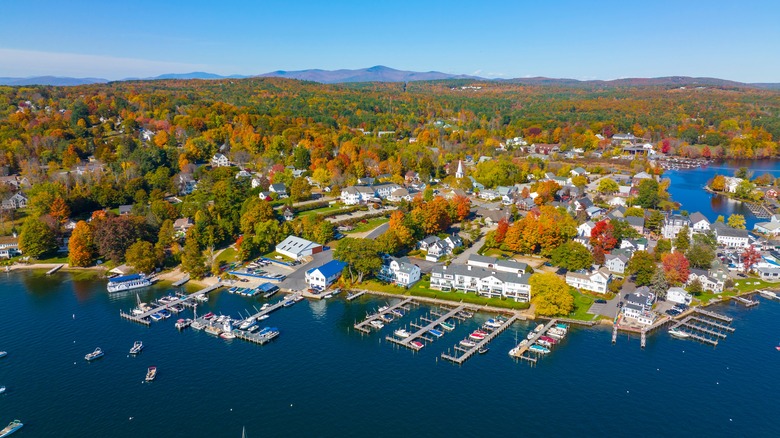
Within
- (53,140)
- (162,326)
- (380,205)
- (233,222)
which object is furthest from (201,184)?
(162,326)

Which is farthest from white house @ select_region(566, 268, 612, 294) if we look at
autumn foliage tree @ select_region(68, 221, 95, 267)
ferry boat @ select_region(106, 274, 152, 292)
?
autumn foliage tree @ select_region(68, 221, 95, 267)

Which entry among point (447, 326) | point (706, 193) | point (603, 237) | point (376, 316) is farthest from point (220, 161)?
point (706, 193)

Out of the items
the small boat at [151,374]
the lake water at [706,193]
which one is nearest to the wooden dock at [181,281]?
the small boat at [151,374]

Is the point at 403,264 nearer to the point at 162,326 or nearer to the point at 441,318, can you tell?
the point at 441,318

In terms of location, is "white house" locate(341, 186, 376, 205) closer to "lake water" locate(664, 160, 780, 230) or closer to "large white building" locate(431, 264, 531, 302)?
"large white building" locate(431, 264, 531, 302)

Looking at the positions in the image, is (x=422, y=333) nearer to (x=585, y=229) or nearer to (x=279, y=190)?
(x=585, y=229)
